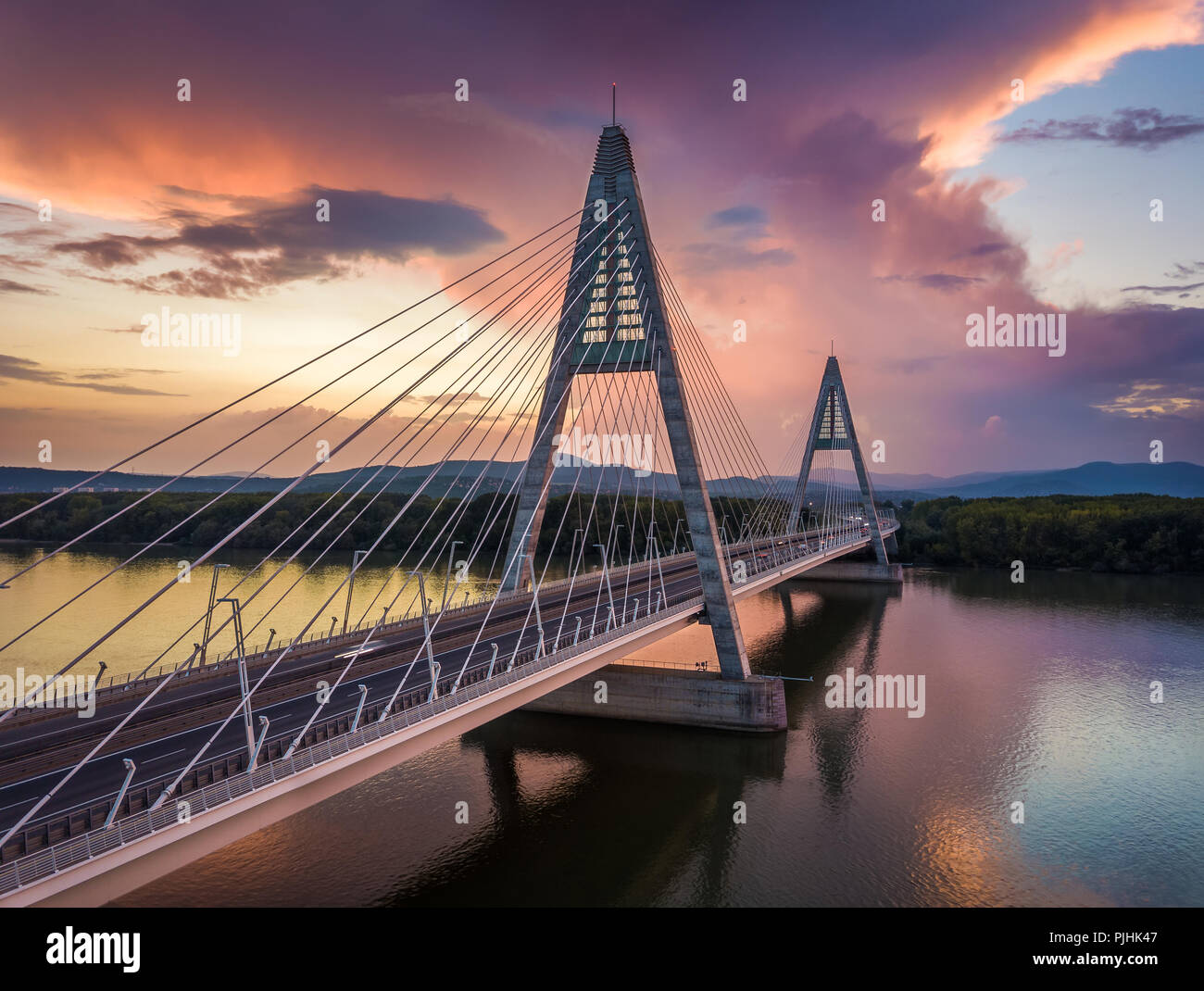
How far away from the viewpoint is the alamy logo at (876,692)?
127ft

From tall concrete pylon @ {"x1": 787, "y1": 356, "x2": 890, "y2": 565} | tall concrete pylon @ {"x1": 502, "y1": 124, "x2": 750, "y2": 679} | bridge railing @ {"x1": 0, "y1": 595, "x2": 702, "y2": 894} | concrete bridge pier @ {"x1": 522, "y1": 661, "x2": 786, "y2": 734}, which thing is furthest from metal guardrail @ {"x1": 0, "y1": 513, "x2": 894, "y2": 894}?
tall concrete pylon @ {"x1": 787, "y1": 356, "x2": 890, "y2": 565}

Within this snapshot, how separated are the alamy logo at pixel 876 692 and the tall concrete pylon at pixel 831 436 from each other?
44038 millimetres

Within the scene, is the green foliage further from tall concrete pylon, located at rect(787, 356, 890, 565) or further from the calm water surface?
the calm water surface

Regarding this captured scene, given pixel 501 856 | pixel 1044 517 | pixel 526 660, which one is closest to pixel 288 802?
pixel 501 856

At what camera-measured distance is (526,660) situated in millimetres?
25562

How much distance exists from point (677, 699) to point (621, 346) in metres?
15.5

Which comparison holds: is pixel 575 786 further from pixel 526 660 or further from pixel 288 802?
pixel 288 802

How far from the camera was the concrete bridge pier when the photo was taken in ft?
109

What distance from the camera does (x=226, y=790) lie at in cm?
1417

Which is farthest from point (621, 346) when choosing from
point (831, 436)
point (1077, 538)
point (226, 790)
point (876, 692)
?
point (1077, 538)
